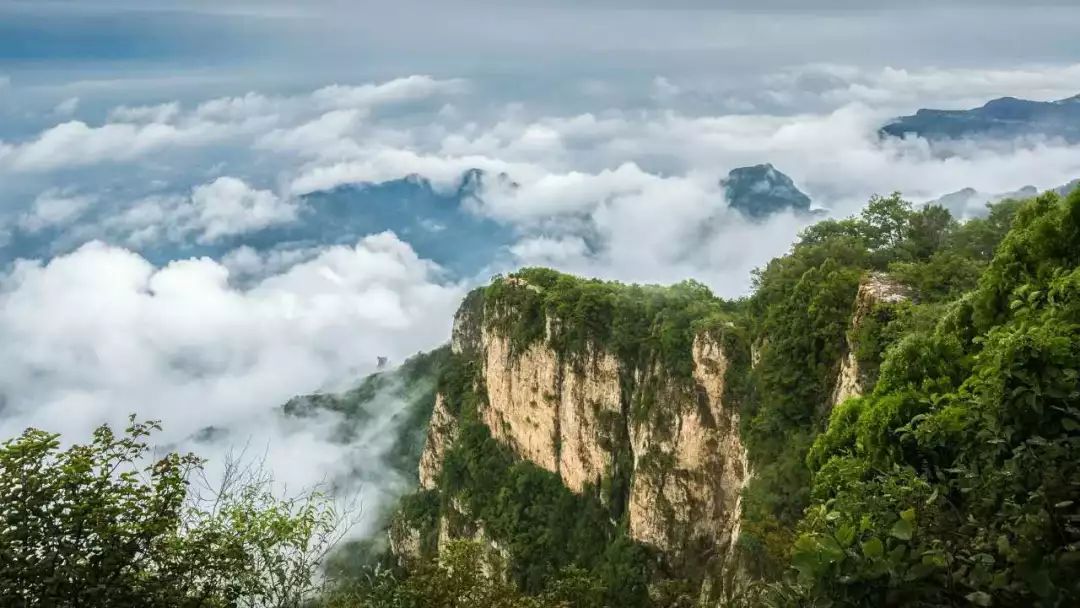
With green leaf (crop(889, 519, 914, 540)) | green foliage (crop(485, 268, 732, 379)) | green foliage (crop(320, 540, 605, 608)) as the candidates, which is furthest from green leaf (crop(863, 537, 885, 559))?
green foliage (crop(485, 268, 732, 379))

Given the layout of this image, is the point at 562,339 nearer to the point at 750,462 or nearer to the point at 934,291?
the point at 750,462

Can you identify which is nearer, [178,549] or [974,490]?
[974,490]

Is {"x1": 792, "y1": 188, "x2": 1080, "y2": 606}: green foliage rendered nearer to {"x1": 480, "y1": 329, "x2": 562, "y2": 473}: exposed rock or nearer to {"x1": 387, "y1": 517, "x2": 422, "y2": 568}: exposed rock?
{"x1": 480, "y1": 329, "x2": 562, "y2": 473}: exposed rock

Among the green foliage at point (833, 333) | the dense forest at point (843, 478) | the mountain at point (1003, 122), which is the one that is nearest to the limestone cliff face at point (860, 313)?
the green foliage at point (833, 333)

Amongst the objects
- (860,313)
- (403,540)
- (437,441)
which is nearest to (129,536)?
(860,313)

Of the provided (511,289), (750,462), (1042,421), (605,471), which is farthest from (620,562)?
(1042,421)
